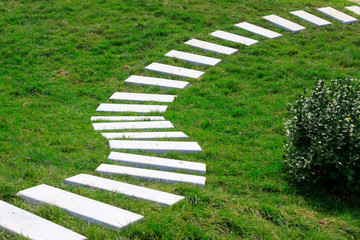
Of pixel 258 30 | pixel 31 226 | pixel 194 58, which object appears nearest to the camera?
pixel 31 226

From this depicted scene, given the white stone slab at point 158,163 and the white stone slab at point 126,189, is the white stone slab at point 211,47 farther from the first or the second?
the white stone slab at point 126,189

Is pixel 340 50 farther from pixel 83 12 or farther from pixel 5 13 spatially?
pixel 5 13

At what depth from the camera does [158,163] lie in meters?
4.39

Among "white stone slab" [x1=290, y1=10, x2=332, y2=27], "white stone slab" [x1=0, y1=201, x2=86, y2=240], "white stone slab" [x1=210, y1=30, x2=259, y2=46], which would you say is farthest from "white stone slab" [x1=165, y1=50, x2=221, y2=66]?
"white stone slab" [x1=0, y1=201, x2=86, y2=240]

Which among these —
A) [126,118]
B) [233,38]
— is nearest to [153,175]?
[126,118]

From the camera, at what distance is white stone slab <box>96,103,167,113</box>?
20.1 ft

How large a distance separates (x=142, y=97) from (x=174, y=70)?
1.11m

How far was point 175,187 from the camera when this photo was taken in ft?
12.4

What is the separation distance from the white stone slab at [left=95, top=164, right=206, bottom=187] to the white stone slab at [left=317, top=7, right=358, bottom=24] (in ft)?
22.5

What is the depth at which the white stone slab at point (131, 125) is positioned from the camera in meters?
5.52

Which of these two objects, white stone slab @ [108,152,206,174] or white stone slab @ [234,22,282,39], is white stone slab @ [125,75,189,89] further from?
white stone slab @ [234,22,282,39]

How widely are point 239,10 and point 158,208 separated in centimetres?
752

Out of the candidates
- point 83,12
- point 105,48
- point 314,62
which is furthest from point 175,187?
point 83,12

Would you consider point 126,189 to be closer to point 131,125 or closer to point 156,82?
point 131,125
